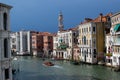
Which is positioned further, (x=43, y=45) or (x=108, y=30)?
(x=43, y=45)

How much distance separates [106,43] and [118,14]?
417 cm

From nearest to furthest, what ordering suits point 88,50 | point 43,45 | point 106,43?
point 106,43, point 88,50, point 43,45

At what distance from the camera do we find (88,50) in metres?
38.8

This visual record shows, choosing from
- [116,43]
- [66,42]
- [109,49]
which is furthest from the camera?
[66,42]

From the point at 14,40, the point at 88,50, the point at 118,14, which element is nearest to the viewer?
the point at 118,14

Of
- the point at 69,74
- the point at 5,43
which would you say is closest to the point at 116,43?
the point at 69,74

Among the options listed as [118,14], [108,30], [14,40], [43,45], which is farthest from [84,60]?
[14,40]

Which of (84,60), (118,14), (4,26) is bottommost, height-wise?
(84,60)

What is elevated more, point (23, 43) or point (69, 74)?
point (23, 43)

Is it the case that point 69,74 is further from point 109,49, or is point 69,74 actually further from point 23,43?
point 23,43

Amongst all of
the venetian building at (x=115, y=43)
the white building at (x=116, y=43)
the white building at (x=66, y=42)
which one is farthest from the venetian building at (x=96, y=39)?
the white building at (x=66, y=42)

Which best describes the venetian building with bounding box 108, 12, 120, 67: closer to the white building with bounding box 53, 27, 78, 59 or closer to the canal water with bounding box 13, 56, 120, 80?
the canal water with bounding box 13, 56, 120, 80

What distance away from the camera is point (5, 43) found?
416 inches

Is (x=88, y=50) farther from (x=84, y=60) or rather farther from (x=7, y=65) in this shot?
(x=7, y=65)
